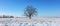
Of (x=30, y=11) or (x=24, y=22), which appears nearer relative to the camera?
(x=30, y=11)

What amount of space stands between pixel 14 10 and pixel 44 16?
0.48 metres

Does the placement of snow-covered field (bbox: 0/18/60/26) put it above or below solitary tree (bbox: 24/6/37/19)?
below

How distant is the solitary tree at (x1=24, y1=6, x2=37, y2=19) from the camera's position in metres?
0.92

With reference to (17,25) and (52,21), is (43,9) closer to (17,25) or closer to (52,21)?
(52,21)

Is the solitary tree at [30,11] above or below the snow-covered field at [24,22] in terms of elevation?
above

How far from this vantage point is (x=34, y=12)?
3.09 feet

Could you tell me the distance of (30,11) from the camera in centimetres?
92

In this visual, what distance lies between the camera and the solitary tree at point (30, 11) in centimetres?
92

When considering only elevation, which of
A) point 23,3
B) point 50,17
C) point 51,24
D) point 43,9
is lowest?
point 51,24

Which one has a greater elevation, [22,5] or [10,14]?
[22,5]

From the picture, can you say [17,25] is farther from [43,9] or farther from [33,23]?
[43,9]

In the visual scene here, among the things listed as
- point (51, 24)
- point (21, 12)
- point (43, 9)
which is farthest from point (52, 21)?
point (21, 12)

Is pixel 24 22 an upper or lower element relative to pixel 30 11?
lower

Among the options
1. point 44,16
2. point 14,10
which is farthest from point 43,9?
point 14,10
